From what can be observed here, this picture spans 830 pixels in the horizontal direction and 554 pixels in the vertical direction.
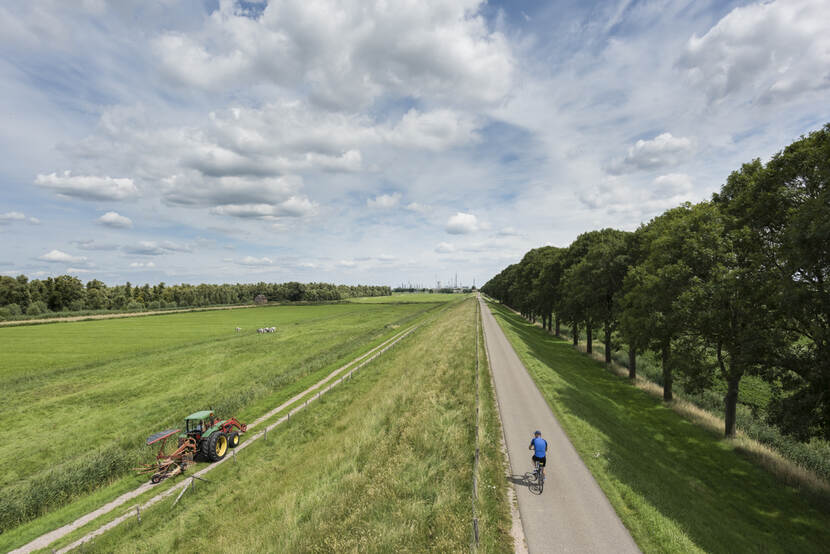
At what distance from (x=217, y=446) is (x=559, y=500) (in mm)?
17500

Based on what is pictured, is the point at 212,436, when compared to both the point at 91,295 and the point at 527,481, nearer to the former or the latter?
the point at 527,481

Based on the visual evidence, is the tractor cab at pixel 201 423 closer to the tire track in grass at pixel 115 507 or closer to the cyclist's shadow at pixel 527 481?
the tire track in grass at pixel 115 507

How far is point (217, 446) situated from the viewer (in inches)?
696

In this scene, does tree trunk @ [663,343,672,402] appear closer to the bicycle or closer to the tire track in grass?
the bicycle

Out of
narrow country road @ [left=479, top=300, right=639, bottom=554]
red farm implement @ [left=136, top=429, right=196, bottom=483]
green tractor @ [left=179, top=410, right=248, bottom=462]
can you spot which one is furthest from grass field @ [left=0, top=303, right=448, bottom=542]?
narrow country road @ [left=479, top=300, right=639, bottom=554]

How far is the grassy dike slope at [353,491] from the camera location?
9891mm

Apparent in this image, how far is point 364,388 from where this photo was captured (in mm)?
27594

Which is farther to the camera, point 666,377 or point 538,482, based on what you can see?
point 666,377

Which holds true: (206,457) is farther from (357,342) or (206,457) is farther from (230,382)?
(357,342)

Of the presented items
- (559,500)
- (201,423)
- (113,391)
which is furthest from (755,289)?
(113,391)

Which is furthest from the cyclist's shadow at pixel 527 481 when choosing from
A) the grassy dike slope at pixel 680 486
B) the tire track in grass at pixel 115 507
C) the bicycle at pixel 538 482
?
the tire track in grass at pixel 115 507

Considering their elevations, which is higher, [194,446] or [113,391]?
[194,446]

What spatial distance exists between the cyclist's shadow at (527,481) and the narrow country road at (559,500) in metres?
0.04

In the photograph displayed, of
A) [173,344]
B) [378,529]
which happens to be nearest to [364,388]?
[378,529]
